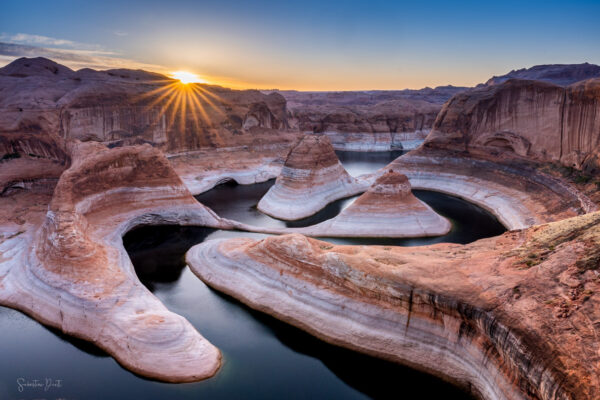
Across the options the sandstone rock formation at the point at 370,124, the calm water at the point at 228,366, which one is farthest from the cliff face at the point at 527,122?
the sandstone rock formation at the point at 370,124

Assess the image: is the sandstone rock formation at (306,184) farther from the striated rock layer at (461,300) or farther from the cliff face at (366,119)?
the cliff face at (366,119)

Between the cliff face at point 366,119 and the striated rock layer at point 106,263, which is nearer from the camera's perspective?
the striated rock layer at point 106,263

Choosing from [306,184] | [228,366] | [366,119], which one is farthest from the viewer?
[366,119]

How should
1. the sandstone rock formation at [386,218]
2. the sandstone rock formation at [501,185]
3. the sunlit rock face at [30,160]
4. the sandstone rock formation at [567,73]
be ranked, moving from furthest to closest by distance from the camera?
the sandstone rock formation at [567,73], the sunlit rock face at [30,160], the sandstone rock formation at [501,185], the sandstone rock formation at [386,218]

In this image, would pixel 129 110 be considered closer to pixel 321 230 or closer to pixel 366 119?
pixel 321 230

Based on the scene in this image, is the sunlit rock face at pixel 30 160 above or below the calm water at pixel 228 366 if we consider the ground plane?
above

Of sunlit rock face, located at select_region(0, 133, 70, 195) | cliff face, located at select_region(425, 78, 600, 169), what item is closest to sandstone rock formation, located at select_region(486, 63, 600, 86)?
cliff face, located at select_region(425, 78, 600, 169)

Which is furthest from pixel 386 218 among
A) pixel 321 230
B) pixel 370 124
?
pixel 370 124
